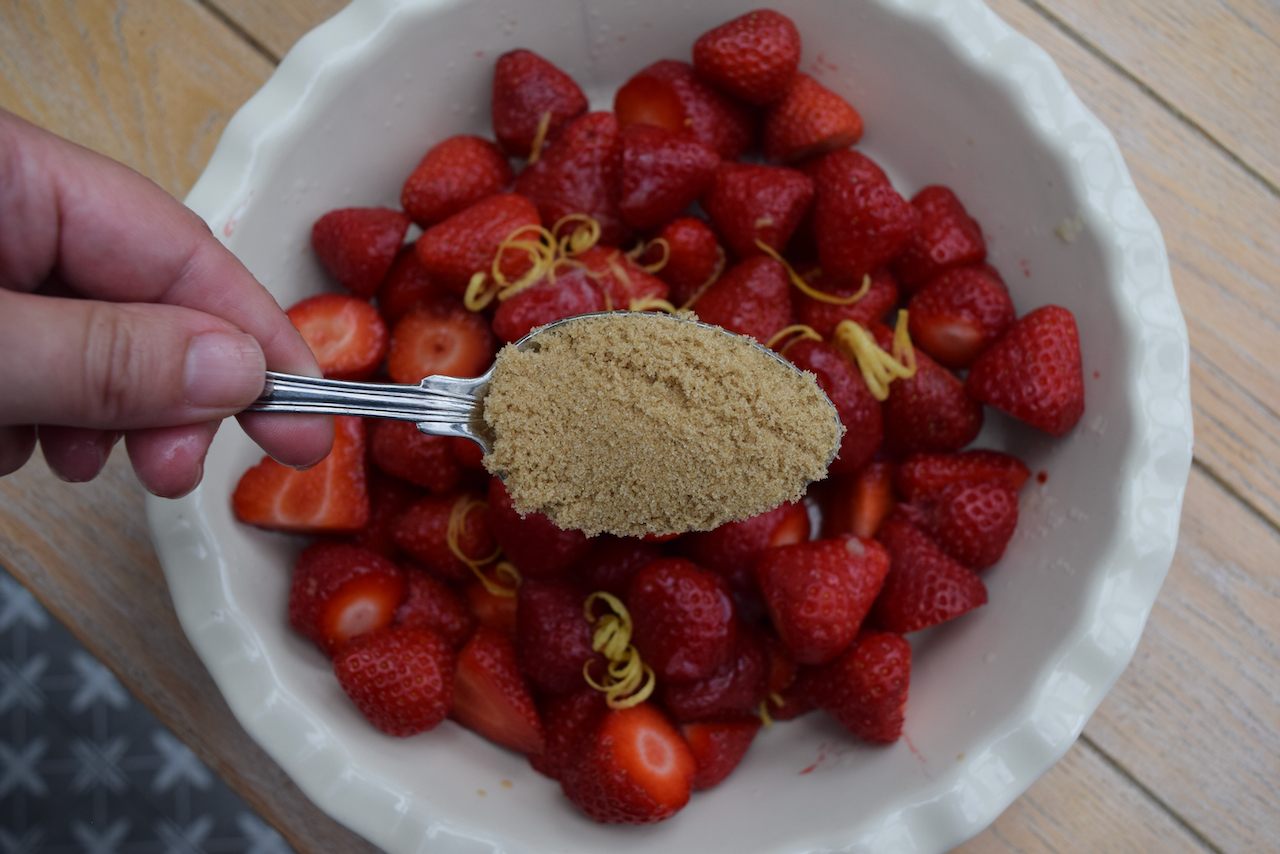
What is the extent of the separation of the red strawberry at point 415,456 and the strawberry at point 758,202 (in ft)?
1.45

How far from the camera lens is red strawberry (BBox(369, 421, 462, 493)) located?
3.34 ft

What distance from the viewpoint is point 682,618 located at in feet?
3.13

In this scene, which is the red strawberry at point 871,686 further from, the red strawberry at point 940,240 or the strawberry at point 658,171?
the strawberry at point 658,171

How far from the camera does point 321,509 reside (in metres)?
1.01

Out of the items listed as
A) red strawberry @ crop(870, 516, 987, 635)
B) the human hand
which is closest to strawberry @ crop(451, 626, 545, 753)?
the human hand

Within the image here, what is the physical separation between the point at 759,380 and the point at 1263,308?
79 cm

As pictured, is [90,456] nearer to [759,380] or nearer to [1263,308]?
[759,380]

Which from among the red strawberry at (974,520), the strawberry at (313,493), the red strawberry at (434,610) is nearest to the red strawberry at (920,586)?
the red strawberry at (974,520)

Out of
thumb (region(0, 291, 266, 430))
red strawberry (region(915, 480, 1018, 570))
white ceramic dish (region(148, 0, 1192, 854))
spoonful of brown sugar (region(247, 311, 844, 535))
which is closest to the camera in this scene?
thumb (region(0, 291, 266, 430))

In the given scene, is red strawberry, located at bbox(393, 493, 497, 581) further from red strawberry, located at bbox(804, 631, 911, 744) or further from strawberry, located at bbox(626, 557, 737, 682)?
red strawberry, located at bbox(804, 631, 911, 744)

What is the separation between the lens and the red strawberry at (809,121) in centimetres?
107

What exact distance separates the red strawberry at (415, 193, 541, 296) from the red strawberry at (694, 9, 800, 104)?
29 centimetres

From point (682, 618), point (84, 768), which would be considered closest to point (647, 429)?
point (682, 618)

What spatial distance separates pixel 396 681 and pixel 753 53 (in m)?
0.83
